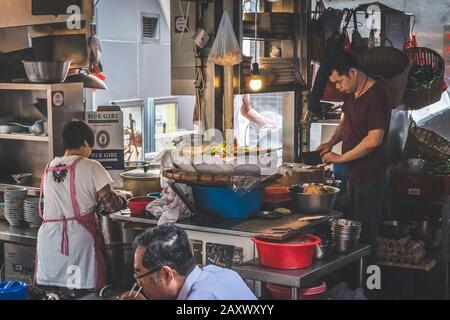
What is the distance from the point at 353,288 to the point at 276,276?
1.11 meters

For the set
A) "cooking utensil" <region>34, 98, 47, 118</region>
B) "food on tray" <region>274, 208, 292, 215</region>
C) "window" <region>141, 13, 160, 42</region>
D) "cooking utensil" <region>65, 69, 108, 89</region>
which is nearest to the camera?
"food on tray" <region>274, 208, 292, 215</region>

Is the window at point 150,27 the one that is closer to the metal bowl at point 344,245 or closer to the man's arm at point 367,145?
the man's arm at point 367,145

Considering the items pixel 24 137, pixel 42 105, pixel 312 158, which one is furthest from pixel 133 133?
pixel 312 158

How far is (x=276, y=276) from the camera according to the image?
3.80 metres

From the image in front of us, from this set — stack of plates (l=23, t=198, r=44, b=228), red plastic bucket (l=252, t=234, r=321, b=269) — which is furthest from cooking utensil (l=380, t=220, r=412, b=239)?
stack of plates (l=23, t=198, r=44, b=228)

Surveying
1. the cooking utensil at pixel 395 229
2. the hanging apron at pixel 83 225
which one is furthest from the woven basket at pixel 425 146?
the hanging apron at pixel 83 225

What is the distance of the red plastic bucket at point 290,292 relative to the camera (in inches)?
159

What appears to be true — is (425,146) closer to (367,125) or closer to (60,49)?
(367,125)

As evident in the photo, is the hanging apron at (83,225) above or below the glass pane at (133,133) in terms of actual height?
below

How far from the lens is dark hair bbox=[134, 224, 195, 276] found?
302cm

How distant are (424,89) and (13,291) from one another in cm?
489

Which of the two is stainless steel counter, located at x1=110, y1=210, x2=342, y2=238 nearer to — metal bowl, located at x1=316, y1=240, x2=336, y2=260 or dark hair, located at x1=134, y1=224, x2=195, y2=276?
metal bowl, located at x1=316, y1=240, x2=336, y2=260

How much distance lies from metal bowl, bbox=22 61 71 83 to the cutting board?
250cm

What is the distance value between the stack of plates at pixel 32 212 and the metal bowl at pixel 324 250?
276 cm
